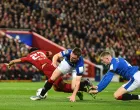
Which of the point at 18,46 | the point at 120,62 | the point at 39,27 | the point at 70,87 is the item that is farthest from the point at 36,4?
the point at 120,62

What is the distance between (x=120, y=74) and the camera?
13281 millimetres

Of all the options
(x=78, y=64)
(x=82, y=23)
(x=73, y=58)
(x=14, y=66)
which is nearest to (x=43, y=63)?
(x=78, y=64)

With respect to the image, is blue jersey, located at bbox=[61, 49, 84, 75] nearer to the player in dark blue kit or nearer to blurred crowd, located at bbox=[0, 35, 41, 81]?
the player in dark blue kit

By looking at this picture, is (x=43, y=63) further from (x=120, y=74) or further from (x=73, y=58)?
(x=120, y=74)

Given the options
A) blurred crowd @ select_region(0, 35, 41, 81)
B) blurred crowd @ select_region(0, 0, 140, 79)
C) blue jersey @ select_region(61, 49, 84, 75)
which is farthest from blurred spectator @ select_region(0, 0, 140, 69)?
blue jersey @ select_region(61, 49, 84, 75)

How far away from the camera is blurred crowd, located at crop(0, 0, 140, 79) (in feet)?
105

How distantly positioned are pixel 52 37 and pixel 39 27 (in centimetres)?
110

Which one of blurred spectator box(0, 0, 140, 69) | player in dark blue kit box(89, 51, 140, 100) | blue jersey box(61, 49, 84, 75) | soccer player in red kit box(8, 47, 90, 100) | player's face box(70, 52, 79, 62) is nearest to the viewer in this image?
player in dark blue kit box(89, 51, 140, 100)

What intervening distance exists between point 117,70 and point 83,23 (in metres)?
21.4

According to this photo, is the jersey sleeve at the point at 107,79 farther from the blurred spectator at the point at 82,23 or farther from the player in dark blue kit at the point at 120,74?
the blurred spectator at the point at 82,23

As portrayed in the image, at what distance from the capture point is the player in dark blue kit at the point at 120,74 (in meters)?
12.8

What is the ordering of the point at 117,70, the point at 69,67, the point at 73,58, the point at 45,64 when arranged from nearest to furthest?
the point at 117,70 → the point at 73,58 → the point at 69,67 → the point at 45,64

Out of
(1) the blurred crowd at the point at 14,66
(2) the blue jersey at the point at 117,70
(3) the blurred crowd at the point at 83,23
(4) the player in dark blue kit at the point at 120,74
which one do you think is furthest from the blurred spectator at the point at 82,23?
(2) the blue jersey at the point at 117,70

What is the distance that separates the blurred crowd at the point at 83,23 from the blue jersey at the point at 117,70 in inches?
724
